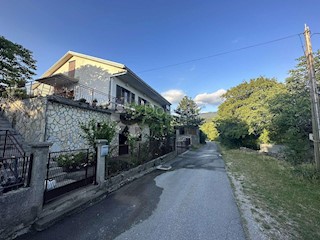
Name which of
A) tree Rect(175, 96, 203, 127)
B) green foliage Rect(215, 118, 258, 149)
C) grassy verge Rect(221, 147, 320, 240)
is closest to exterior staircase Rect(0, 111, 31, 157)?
grassy verge Rect(221, 147, 320, 240)

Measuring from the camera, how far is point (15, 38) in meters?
10.9

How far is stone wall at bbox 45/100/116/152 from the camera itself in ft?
23.5

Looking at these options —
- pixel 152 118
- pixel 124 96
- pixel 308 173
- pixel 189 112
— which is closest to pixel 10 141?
pixel 152 118

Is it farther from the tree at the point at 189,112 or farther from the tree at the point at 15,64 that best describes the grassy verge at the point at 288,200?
the tree at the point at 189,112

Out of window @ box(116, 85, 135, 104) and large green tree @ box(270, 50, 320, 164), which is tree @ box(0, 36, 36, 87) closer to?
window @ box(116, 85, 135, 104)

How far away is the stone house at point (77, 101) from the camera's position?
726cm

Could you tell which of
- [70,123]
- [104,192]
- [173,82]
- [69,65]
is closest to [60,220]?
[104,192]

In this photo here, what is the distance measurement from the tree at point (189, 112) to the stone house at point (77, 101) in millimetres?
13905

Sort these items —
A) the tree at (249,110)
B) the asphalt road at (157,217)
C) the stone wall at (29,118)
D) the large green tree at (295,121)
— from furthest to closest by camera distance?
the tree at (249,110)
the large green tree at (295,121)
the stone wall at (29,118)
the asphalt road at (157,217)

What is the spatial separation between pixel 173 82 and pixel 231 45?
27.9 ft

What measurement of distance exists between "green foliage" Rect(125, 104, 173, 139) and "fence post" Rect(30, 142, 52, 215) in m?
7.39

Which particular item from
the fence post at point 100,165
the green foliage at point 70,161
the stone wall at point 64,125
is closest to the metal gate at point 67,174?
the green foliage at point 70,161

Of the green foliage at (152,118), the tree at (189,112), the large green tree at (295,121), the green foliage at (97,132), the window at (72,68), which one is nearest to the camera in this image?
the green foliage at (97,132)

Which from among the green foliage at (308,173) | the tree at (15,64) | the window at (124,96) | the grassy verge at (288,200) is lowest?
the grassy verge at (288,200)
